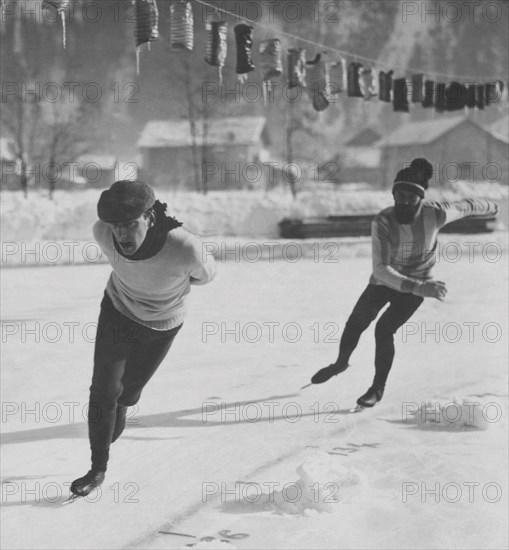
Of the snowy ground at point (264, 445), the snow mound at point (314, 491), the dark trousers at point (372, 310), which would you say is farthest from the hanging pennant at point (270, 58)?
the dark trousers at point (372, 310)

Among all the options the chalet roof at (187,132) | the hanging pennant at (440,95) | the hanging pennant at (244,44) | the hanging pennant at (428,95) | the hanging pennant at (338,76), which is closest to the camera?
the hanging pennant at (244,44)

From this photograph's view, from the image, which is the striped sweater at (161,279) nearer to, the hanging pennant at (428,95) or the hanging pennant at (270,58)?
the hanging pennant at (270,58)

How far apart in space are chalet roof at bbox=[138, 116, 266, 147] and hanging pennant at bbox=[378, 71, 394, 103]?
21.4 m

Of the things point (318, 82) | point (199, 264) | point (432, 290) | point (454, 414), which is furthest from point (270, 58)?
point (199, 264)

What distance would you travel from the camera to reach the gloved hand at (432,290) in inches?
106

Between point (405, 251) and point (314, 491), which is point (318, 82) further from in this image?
point (405, 251)

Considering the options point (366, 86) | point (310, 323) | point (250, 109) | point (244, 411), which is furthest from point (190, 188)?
point (244, 411)

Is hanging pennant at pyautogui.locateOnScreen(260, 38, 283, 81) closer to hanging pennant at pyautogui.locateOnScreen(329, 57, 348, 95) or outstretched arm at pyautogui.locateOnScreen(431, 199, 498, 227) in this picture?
hanging pennant at pyautogui.locateOnScreen(329, 57, 348, 95)

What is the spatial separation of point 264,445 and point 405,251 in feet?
9.91

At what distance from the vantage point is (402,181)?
2527 millimetres

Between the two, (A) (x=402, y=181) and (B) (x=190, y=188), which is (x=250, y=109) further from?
(A) (x=402, y=181)

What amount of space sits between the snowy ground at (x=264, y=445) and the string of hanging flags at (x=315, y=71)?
57.4 inches

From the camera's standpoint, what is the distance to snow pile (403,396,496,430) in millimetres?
5875

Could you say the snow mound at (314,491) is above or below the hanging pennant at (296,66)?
below
